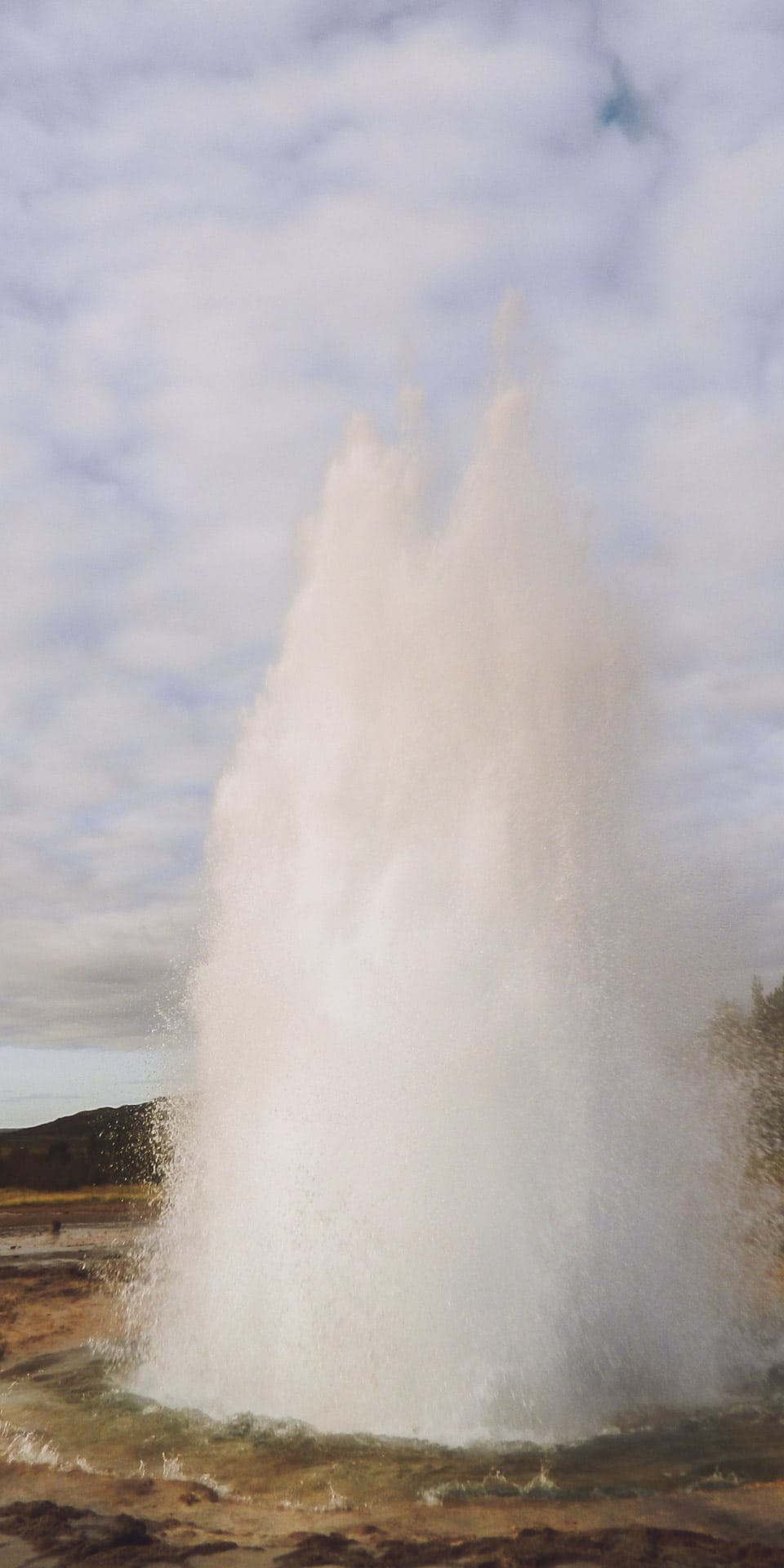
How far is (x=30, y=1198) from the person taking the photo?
5638 cm

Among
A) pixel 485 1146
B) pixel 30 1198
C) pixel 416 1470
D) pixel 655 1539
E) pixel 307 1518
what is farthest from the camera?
pixel 30 1198

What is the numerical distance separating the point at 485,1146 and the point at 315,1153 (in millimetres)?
2384

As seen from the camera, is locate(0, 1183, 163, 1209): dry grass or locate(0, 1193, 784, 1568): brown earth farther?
locate(0, 1183, 163, 1209): dry grass

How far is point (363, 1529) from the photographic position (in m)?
9.61

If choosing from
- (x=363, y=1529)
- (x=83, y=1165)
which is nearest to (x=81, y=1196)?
(x=83, y=1165)

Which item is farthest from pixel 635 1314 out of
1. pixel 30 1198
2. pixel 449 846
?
pixel 30 1198

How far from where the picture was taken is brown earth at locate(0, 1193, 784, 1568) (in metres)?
8.84

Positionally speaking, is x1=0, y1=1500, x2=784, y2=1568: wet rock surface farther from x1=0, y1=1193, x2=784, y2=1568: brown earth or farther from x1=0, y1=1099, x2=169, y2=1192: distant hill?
x1=0, y1=1099, x2=169, y2=1192: distant hill

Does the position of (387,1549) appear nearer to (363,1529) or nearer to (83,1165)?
(363,1529)

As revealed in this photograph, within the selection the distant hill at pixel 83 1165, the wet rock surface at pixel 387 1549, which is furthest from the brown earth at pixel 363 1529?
the distant hill at pixel 83 1165

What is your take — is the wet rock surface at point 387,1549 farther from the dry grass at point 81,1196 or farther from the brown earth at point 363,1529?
the dry grass at point 81,1196

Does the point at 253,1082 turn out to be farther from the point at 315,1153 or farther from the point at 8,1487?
the point at 8,1487

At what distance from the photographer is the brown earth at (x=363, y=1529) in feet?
29.0

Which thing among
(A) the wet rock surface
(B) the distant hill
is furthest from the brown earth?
(B) the distant hill
